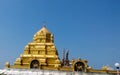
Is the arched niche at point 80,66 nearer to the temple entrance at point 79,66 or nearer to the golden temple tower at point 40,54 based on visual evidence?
the temple entrance at point 79,66

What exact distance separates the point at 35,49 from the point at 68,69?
1347cm

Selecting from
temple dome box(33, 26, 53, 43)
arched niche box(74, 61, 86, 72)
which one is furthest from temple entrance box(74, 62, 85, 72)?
temple dome box(33, 26, 53, 43)

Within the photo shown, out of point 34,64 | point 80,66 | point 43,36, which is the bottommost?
point 80,66

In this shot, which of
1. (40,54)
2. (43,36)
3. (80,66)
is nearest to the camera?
(80,66)

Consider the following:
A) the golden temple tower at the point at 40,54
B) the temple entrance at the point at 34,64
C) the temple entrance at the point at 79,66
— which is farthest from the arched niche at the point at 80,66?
the temple entrance at the point at 34,64

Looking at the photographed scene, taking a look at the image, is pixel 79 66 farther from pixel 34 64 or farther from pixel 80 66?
pixel 34 64

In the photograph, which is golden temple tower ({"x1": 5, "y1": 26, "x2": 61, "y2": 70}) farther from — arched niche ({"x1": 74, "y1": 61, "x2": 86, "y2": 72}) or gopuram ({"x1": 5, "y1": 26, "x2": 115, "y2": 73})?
arched niche ({"x1": 74, "y1": 61, "x2": 86, "y2": 72})

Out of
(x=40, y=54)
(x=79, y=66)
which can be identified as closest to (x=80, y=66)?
(x=79, y=66)

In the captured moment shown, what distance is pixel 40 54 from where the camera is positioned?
58.2 meters

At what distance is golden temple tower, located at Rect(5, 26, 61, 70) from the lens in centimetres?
5412

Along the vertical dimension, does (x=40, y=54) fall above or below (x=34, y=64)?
above

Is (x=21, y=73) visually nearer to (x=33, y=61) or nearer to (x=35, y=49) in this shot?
(x=33, y=61)

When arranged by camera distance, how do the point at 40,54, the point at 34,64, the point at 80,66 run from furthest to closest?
the point at 40,54
the point at 34,64
the point at 80,66

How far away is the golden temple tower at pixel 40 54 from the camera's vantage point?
2131 inches
